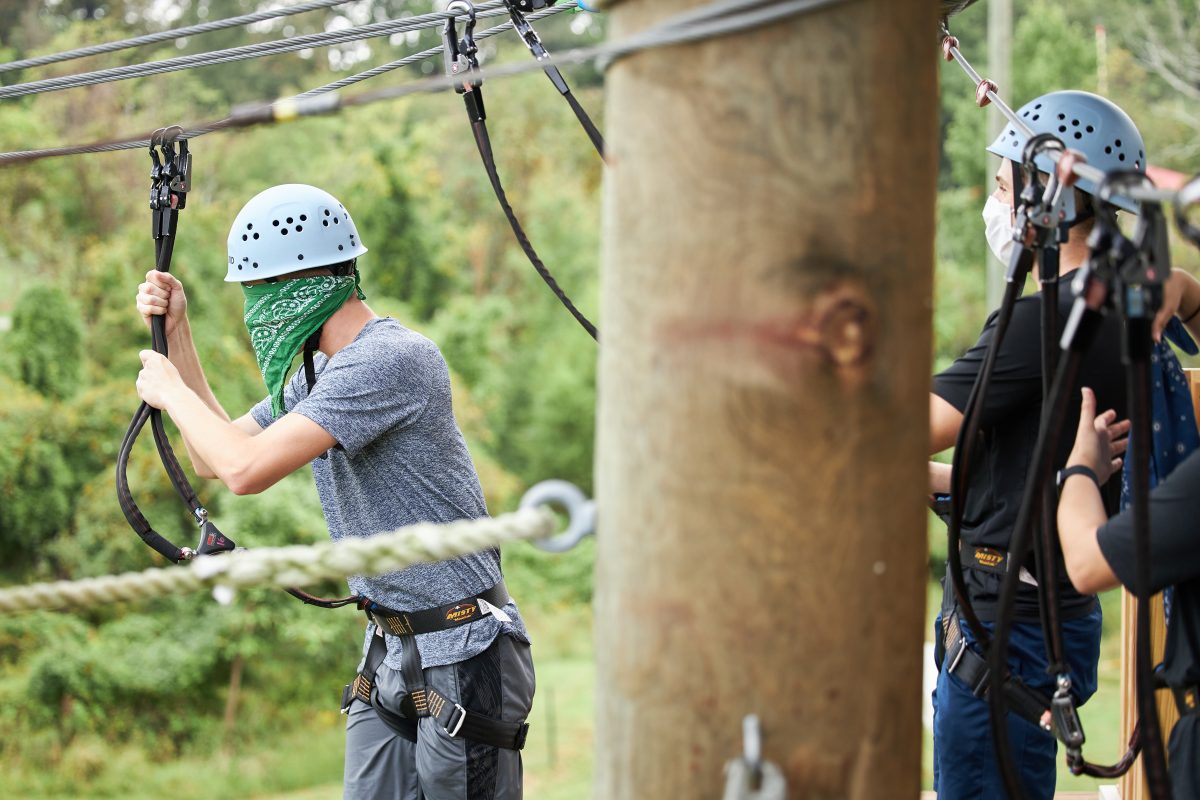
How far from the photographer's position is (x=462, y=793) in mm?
2439

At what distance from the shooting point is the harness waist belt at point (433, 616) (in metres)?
2.45

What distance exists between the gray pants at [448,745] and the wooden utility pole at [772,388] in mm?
1344

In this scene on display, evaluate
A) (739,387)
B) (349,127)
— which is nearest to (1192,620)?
(739,387)

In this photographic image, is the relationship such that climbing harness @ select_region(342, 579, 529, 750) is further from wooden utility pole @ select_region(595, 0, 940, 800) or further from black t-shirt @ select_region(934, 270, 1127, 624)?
wooden utility pole @ select_region(595, 0, 940, 800)

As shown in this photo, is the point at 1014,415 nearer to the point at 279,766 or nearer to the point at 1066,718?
the point at 1066,718

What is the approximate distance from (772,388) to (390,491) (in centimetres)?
147

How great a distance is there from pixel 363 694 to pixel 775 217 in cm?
176

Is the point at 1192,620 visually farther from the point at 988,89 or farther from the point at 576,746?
the point at 576,746

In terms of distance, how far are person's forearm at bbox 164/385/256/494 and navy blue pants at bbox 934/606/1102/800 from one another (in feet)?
A: 4.48

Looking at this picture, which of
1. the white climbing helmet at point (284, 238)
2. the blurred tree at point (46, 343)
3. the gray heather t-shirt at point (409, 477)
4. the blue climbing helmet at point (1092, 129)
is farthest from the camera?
the blurred tree at point (46, 343)

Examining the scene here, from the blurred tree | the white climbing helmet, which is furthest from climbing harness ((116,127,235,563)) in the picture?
the blurred tree

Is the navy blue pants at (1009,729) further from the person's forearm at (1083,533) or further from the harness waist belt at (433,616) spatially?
the harness waist belt at (433,616)

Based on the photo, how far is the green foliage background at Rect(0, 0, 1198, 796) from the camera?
432 inches

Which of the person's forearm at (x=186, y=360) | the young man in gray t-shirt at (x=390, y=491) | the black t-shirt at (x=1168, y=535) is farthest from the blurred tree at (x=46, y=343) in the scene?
the black t-shirt at (x=1168, y=535)
